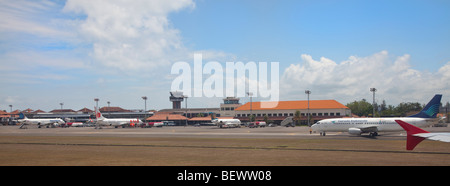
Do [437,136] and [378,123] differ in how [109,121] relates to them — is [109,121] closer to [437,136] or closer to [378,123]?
[378,123]

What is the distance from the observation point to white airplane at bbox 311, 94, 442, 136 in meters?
53.2

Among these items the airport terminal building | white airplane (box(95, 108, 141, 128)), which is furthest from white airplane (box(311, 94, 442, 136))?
white airplane (box(95, 108, 141, 128))

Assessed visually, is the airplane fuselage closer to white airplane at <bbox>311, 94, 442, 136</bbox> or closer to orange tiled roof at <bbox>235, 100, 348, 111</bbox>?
white airplane at <bbox>311, 94, 442, 136</bbox>

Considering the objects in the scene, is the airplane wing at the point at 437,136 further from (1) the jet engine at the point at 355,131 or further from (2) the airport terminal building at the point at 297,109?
(2) the airport terminal building at the point at 297,109

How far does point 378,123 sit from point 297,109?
8798 cm

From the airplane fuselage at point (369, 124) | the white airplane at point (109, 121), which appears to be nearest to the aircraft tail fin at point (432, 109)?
the airplane fuselage at point (369, 124)

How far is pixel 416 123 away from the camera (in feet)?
175

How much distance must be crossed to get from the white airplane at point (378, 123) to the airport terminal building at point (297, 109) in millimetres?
75550

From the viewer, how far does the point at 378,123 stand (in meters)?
57.2

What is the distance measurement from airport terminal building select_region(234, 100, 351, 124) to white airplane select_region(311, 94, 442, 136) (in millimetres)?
75550

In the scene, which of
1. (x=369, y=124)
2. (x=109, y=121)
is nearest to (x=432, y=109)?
(x=369, y=124)
